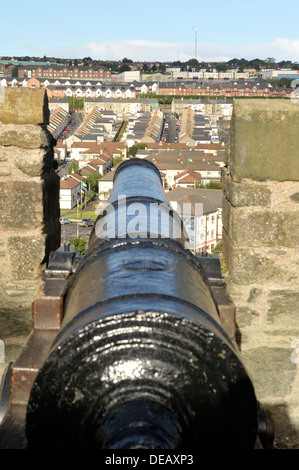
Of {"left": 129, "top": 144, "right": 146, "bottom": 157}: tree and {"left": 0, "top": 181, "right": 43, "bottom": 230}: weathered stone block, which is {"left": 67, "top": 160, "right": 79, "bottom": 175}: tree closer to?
{"left": 129, "top": 144, "right": 146, "bottom": 157}: tree

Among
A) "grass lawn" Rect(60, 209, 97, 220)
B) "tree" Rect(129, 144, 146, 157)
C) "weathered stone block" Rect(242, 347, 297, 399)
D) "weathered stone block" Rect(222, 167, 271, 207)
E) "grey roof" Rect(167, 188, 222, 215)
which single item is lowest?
"grass lawn" Rect(60, 209, 97, 220)

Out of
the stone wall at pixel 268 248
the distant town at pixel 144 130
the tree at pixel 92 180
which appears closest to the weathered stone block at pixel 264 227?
the stone wall at pixel 268 248

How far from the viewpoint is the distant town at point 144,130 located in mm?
40844

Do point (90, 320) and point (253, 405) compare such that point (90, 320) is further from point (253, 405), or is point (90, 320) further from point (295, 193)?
point (295, 193)

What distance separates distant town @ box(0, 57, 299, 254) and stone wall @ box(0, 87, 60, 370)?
17.0 m

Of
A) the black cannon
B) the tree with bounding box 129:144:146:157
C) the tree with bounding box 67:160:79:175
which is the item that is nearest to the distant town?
the tree with bounding box 129:144:146:157

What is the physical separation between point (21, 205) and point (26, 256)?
241 millimetres

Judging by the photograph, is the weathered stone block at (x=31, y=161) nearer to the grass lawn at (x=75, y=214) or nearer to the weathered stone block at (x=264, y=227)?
the weathered stone block at (x=264, y=227)

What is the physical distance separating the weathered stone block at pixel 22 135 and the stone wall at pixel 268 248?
894 millimetres

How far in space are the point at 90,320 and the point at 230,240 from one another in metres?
1.70

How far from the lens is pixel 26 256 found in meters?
3.00

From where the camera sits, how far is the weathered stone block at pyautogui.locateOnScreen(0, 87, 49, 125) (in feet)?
9.64
